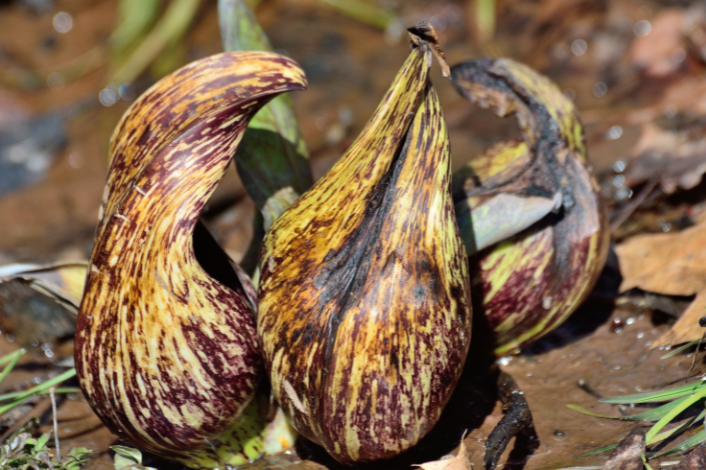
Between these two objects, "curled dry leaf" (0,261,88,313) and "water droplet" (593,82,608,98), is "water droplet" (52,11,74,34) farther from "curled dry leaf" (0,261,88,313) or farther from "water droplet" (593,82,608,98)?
"curled dry leaf" (0,261,88,313)

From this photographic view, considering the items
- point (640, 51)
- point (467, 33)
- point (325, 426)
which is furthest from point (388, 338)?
point (467, 33)

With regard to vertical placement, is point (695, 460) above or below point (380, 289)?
below

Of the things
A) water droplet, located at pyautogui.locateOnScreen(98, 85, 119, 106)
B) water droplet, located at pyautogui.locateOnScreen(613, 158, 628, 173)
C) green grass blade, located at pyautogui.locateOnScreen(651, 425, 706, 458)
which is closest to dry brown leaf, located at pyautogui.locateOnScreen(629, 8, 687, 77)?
water droplet, located at pyautogui.locateOnScreen(613, 158, 628, 173)

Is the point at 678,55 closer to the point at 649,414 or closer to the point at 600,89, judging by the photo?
the point at 600,89

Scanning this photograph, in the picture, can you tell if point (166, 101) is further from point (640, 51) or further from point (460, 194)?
point (640, 51)

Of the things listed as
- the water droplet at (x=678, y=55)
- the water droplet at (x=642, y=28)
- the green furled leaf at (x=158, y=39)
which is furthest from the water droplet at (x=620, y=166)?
the green furled leaf at (x=158, y=39)

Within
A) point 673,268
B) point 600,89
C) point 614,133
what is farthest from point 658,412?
point 600,89

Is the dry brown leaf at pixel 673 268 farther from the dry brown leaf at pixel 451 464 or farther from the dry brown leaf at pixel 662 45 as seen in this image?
the dry brown leaf at pixel 662 45
